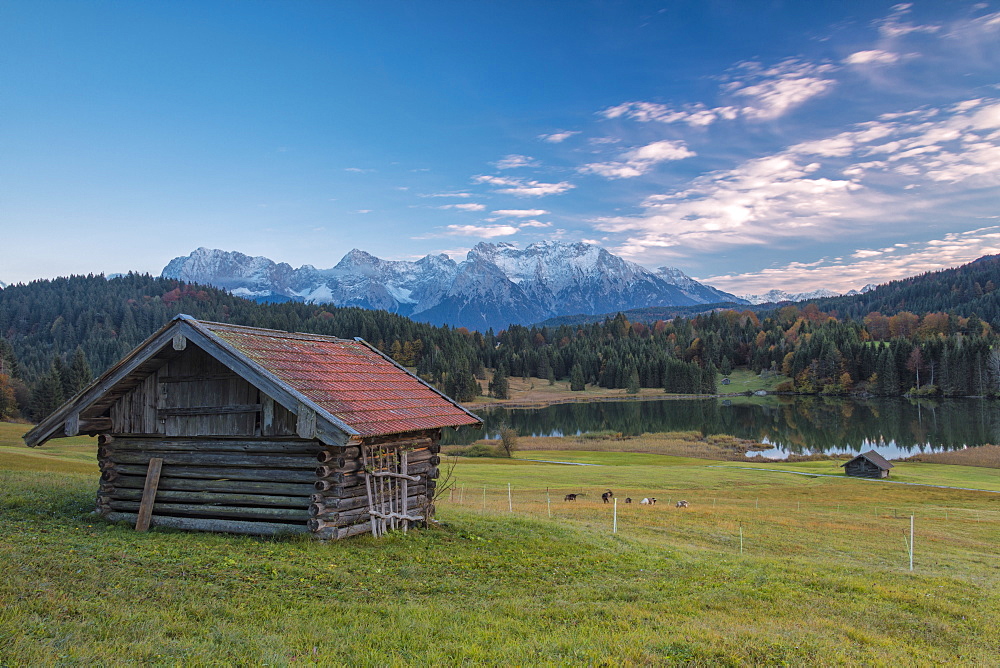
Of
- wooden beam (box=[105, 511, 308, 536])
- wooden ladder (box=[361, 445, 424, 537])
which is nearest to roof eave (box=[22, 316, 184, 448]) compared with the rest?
wooden beam (box=[105, 511, 308, 536])

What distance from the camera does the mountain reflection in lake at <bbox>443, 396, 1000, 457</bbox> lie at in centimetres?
8112

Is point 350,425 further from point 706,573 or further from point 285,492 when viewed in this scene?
point 706,573

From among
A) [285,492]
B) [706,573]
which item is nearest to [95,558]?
[285,492]

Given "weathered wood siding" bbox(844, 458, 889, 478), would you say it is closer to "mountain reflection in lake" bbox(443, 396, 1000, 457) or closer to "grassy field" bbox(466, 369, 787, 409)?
"mountain reflection in lake" bbox(443, 396, 1000, 457)

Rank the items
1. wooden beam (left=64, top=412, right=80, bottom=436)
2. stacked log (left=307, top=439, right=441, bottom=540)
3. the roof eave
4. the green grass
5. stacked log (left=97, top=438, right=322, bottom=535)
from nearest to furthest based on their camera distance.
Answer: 1. stacked log (left=307, top=439, right=441, bottom=540)
2. stacked log (left=97, top=438, right=322, bottom=535)
3. the roof eave
4. wooden beam (left=64, top=412, right=80, bottom=436)
5. the green grass

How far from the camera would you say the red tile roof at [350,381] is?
1515cm

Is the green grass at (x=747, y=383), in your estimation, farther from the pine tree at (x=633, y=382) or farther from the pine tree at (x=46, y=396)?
the pine tree at (x=46, y=396)

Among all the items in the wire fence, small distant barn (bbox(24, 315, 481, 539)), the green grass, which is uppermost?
small distant barn (bbox(24, 315, 481, 539))

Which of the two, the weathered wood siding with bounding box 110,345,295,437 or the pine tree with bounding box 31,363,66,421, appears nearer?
the weathered wood siding with bounding box 110,345,295,437

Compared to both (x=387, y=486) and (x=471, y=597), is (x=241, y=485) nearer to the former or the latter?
(x=387, y=486)

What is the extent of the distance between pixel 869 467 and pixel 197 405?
54122mm

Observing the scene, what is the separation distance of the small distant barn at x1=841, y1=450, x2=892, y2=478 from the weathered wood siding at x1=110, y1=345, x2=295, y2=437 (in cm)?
5249

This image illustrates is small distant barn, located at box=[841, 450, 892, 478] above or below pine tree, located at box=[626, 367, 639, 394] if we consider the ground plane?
below

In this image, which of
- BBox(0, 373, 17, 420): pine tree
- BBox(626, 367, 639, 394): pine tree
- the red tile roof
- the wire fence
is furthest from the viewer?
BBox(626, 367, 639, 394): pine tree
